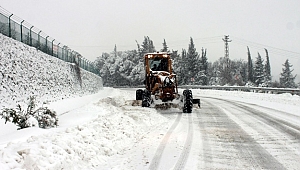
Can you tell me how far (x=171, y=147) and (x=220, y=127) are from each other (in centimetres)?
356

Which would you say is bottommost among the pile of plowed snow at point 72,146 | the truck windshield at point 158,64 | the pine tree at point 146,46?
the pile of plowed snow at point 72,146

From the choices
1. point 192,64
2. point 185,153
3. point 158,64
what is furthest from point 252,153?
point 192,64

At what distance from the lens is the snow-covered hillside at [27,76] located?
45.2 feet

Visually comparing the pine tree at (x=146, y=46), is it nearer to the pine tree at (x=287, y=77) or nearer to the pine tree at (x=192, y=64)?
the pine tree at (x=192, y=64)

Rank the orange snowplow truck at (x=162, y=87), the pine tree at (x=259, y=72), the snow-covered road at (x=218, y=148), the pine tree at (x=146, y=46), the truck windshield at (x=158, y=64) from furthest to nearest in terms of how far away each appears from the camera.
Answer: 1. the pine tree at (x=146, y=46)
2. the pine tree at (x=259, y=72)
3. the truck windshield at (x=158, y=64)
4. the orange snowplow truck at (x=162, y=87)
5. the snow-covered road at (x=218, y=148)

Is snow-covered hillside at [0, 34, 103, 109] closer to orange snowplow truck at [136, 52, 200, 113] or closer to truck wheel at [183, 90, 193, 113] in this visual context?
orange snowplow truck at [136, 52, 200, 113]

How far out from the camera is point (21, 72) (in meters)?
15.8

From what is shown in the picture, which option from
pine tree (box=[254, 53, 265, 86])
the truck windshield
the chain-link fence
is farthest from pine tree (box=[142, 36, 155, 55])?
the truck windshield

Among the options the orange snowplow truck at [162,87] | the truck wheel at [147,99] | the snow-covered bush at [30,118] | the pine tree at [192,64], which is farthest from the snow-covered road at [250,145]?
the pine tree at [192,64]

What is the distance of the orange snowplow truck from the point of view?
14334 mm

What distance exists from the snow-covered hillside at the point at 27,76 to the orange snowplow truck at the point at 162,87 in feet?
21.9

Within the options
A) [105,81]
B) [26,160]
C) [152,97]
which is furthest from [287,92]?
[105,81]

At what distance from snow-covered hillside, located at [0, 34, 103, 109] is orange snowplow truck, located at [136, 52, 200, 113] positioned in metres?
6.67

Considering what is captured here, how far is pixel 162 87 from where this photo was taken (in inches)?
573
